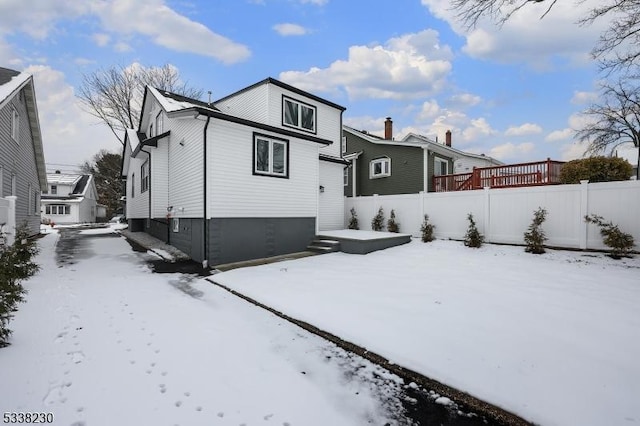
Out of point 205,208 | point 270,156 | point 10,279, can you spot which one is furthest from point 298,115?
point 10,279

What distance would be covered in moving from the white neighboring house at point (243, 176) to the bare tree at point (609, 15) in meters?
5.81

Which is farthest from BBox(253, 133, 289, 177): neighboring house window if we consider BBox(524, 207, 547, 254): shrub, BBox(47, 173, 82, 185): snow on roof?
BBox(47, 173, 82, 185): snow on roof

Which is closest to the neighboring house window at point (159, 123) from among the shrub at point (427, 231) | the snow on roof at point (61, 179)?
the shrub at point (427, 231)

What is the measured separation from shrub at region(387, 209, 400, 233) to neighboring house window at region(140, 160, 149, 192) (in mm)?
11640

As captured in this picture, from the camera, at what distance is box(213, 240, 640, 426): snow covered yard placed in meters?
2.70

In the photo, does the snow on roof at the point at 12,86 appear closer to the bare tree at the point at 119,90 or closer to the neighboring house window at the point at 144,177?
the neighboring house window at the point at 144,177

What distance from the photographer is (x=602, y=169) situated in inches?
368

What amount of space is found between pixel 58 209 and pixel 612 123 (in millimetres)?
51970

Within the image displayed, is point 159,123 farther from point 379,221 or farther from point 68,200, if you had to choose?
point 68,200

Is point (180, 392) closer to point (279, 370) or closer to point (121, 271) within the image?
point (279, 370)

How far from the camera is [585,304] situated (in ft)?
15.7

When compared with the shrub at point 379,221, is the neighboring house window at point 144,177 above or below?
above

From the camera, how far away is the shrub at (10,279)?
326cm

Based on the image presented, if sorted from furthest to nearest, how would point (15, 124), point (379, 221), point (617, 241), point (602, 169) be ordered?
point (379, 221) < point (15, 124) < point (602, 169) < point (617, 241)
